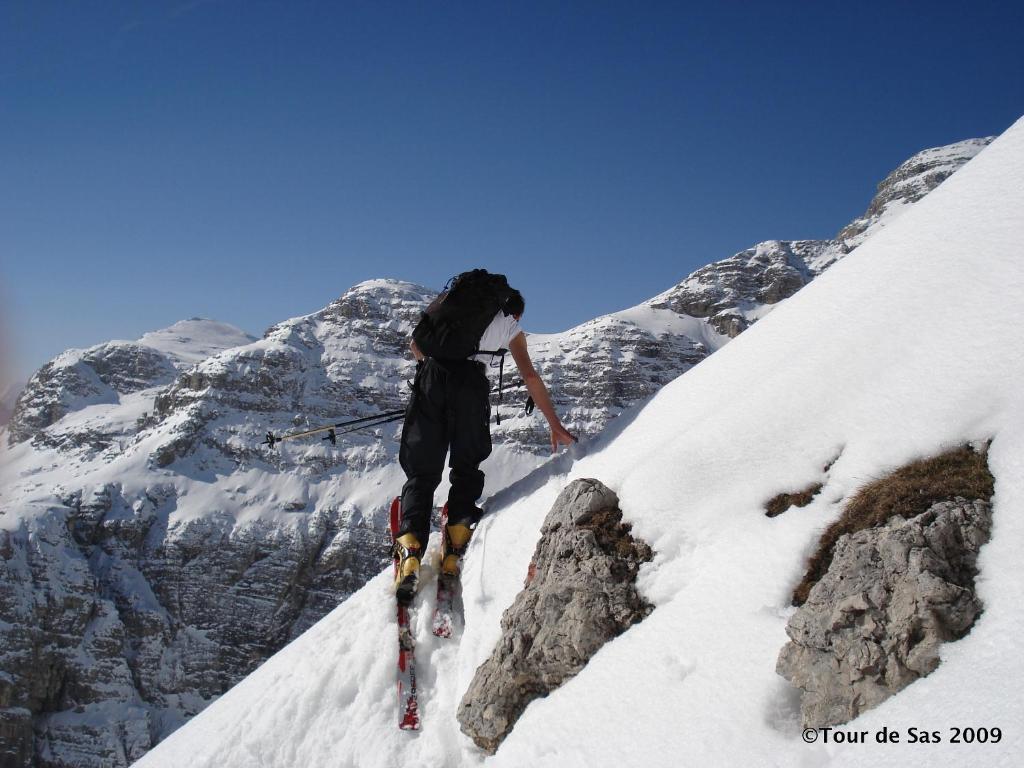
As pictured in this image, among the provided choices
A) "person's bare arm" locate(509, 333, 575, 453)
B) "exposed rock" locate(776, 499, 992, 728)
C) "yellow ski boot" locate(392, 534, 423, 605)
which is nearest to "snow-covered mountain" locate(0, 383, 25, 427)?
"exposed rock" locate(776, 499, 992, 728)

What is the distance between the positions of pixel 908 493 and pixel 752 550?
818 mm

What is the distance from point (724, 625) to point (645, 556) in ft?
3.04

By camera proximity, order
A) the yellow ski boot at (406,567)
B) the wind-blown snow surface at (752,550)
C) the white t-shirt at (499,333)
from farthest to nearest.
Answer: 1. the white t-shirt at (499,333)
2. the yellow ski boot at (406,567)
3. the wind-blown snow surface at (752,550)

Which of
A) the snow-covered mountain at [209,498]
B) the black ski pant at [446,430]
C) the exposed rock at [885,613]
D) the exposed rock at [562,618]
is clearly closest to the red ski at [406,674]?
the exposed rock at [562,618]

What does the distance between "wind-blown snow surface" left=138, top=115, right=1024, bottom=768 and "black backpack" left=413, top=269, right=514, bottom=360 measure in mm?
1496

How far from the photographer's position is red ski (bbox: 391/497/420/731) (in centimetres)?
470

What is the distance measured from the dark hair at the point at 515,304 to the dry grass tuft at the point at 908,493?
3.70m

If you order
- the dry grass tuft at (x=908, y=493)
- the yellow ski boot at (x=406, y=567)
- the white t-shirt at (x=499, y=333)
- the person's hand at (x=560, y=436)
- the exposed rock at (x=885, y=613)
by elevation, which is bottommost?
the exposed rock at (x=885, y=613)

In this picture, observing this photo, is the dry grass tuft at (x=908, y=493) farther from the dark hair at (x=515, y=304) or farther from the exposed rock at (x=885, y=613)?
the dark hair at (x=515, y=304)

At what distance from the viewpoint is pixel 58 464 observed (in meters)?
155

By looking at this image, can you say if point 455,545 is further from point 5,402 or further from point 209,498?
point 209,498

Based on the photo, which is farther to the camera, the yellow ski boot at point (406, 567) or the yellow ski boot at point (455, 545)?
the yellow ski boot at point (455, 545)

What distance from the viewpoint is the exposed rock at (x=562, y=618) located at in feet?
13.6

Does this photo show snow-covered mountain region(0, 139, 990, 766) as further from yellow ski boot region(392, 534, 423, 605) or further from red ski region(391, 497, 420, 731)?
red ski region(391, 497, 420, 731)
